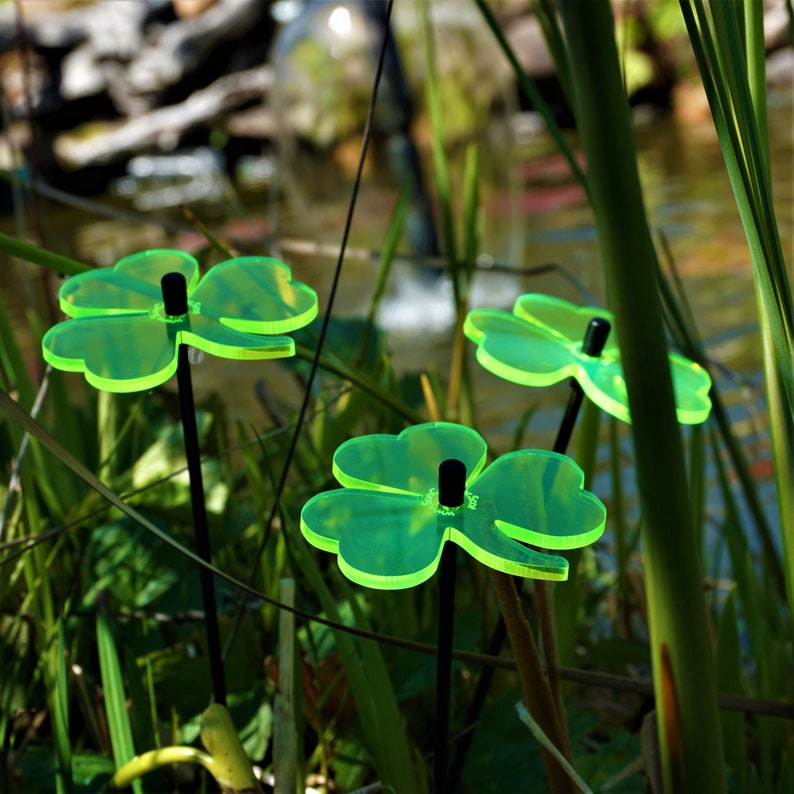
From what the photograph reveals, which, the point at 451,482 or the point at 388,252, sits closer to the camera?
the point at 451,482

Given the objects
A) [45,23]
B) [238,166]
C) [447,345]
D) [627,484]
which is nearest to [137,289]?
[627,484]

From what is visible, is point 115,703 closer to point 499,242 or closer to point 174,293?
point 174,293

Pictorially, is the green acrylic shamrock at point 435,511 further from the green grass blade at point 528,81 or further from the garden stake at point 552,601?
the green grass blade at point 528,81

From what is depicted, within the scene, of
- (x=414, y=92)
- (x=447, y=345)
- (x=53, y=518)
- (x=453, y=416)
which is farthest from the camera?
(x=414, y=92)

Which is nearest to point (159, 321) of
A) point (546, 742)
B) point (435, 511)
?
point (435, 511)

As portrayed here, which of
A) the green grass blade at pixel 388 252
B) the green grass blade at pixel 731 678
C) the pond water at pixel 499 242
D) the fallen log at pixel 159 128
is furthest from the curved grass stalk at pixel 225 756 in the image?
the fallen log at pixel 159 128

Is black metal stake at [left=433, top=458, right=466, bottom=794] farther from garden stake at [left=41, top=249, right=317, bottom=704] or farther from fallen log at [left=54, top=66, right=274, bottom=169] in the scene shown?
fallen log at [left=54, top=66, right=274, bottom=169]

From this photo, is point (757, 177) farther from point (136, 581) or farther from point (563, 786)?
point (136, 581)
